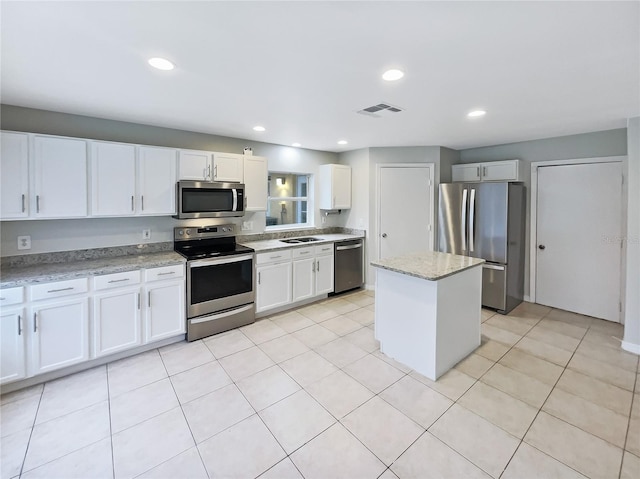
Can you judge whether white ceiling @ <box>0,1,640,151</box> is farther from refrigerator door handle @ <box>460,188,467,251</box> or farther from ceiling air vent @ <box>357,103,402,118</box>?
refrigerator door handle @ <box>460,188,467,251</box>

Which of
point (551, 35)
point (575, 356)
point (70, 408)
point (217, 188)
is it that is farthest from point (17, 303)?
point (575, 356)

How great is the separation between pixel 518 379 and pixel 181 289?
10.7 feet

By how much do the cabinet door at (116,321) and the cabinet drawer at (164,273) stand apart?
0.15 metres

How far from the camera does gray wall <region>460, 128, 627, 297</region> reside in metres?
3.67

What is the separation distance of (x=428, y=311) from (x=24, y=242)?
12.2 ft

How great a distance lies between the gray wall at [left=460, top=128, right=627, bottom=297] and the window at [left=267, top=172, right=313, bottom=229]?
284 centimetres

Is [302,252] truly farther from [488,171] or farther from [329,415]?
[488,171]

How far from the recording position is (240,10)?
55.7 inches

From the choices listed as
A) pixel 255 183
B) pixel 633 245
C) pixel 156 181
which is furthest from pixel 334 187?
pixel 633 245

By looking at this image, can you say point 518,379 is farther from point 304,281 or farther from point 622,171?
point 622,171

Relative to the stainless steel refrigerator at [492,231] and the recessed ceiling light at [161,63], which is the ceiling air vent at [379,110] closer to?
the recessed ceiling light at [161,63]

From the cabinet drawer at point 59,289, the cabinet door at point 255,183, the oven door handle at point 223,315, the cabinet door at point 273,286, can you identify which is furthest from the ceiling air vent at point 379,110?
the cabinet drawer at point 59,289

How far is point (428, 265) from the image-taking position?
2791 mm

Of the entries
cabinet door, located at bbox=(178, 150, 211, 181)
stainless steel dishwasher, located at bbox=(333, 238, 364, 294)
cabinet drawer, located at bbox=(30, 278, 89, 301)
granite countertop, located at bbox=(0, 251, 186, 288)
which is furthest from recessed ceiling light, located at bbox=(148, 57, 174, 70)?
stainless steel dishwasher, located at bbox=(333, 238, 364, 294)
